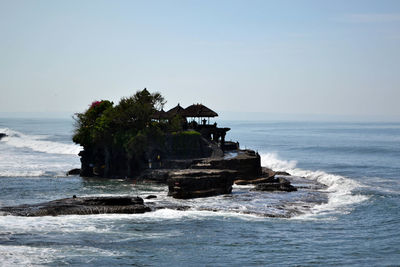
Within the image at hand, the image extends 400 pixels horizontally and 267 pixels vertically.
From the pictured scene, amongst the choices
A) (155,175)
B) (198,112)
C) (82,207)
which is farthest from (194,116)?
(82,207)

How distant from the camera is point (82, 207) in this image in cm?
4544

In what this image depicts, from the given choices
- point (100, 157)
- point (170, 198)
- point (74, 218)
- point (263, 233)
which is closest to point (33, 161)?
point (100, 157)

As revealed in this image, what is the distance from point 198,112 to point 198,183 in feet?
80.8

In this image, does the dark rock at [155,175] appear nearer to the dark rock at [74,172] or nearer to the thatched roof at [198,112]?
the dark rock at [74,172]

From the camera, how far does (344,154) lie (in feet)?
395

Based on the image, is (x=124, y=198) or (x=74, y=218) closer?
(x=74, y=218)

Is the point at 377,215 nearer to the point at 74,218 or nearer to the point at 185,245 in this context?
the point at 185,245

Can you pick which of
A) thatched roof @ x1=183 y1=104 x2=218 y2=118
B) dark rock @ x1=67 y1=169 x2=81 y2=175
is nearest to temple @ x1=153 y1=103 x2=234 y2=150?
thatched roof @ x1=183 y1=104 x2=218 y2=118

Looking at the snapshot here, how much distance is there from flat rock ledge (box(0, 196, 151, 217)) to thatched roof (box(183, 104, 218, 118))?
31.6 m

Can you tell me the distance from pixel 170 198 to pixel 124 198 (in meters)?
7.45

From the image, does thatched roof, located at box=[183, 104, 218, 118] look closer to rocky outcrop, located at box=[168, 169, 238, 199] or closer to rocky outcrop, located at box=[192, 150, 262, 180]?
rocky outcrop, located at box=[192, 150, 262, 180]

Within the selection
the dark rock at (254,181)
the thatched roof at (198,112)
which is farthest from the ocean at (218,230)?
the thatched roof at (198,112)

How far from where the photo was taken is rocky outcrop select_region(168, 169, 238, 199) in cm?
5388

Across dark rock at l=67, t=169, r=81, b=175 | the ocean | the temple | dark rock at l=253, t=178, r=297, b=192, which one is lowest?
the ocean
